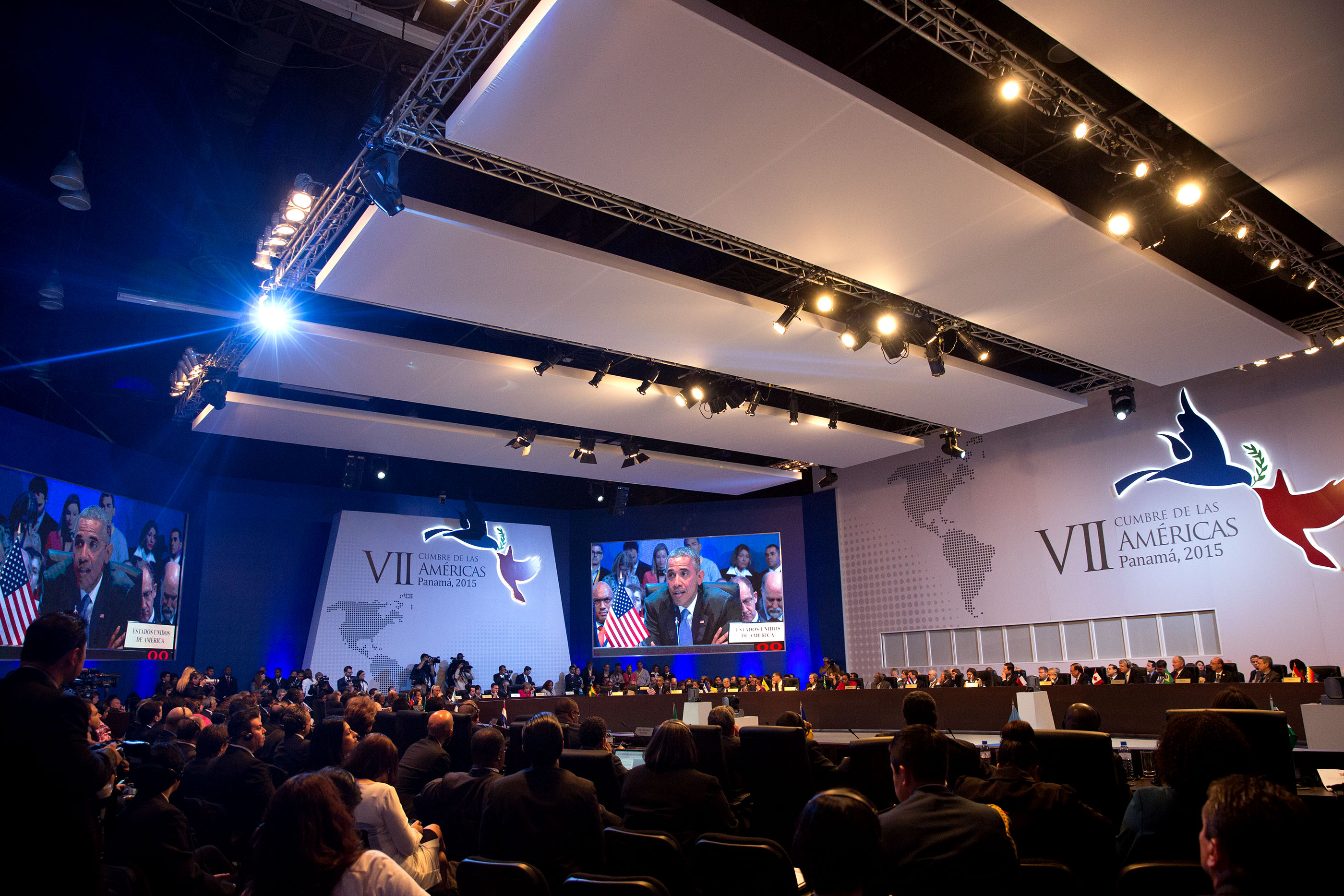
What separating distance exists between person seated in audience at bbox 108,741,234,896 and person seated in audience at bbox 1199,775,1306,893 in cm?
324

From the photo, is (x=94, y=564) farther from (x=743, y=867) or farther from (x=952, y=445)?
(x=952, y=445)

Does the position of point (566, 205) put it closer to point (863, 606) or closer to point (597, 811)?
point (597, 811)

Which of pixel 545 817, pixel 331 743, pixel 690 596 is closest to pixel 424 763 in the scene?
pixel 331 743

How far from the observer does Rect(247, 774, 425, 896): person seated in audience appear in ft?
6.50

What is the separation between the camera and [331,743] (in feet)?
16.0

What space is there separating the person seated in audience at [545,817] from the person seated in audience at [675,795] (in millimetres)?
574

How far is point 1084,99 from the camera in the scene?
6.32 m

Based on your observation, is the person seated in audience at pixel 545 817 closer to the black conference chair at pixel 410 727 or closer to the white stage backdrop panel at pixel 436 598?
the black conference chair at pixel 410 727

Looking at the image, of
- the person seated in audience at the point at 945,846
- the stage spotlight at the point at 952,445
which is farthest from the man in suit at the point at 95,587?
the stage spotlight at the point at 952,445

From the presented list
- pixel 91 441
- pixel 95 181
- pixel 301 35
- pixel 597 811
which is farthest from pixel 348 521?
pixel 597 811

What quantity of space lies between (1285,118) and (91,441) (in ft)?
46.5

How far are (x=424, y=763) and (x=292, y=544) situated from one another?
1225cm

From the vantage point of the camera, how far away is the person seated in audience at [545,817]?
10.4ft

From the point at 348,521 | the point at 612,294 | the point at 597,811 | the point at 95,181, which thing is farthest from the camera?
the point at 348,521
